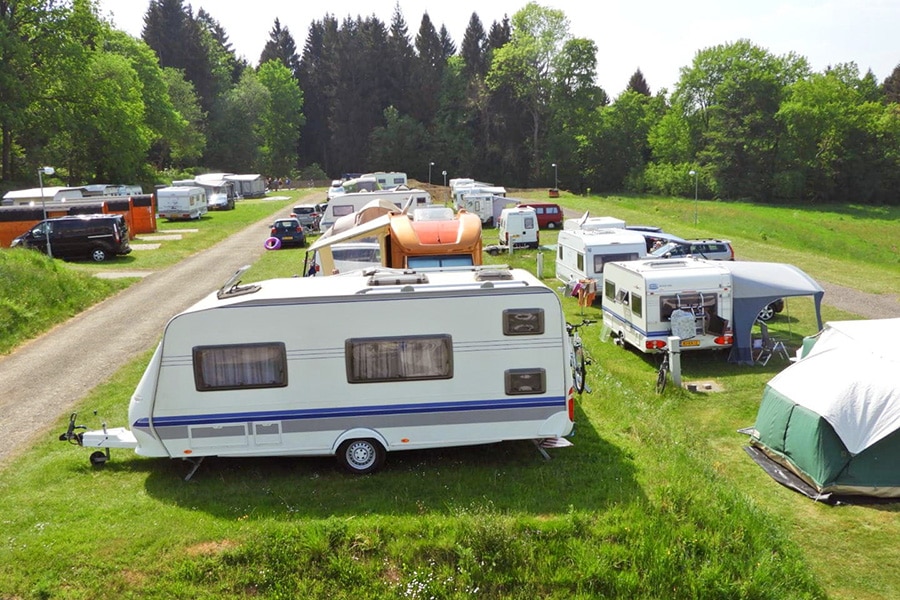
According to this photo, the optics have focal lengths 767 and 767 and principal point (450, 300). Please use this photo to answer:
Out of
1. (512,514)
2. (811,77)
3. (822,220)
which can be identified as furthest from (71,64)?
(811,77)

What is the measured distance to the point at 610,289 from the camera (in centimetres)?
1959

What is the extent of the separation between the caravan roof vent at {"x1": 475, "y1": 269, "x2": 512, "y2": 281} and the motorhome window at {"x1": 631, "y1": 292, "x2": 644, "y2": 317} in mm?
7317

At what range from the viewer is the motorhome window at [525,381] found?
10156 mm

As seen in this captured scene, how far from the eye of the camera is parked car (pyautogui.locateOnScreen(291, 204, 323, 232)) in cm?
4112

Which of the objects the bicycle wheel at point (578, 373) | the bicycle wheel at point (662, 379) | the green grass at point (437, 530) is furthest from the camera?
the bicycle wheel at point (662, 379)

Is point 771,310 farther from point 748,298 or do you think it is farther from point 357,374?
point 357,374

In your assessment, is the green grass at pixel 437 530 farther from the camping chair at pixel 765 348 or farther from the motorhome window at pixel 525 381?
the camping chair at pixel 765 348

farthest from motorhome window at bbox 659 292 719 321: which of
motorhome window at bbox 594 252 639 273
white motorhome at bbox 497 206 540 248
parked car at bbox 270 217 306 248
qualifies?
parked car at bbox 270 217 306 248

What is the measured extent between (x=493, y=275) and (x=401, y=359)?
1817mm

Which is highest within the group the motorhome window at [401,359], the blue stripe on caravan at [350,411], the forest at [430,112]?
the forest at [430,112]

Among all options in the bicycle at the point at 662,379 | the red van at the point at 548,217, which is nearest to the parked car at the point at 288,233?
the red van at the point at 548,217

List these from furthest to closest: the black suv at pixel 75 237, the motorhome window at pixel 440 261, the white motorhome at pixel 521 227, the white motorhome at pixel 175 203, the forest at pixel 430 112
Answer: the forest at pixel 430 112, the white motorhome at pixel 175 203, the white motorhome at pixel 521 227, the black suv at pixel 75 237, the motorhome window at pixel 440 261

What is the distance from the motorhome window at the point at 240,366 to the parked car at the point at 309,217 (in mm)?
30074

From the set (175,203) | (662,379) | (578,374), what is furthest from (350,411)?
(175,203)
